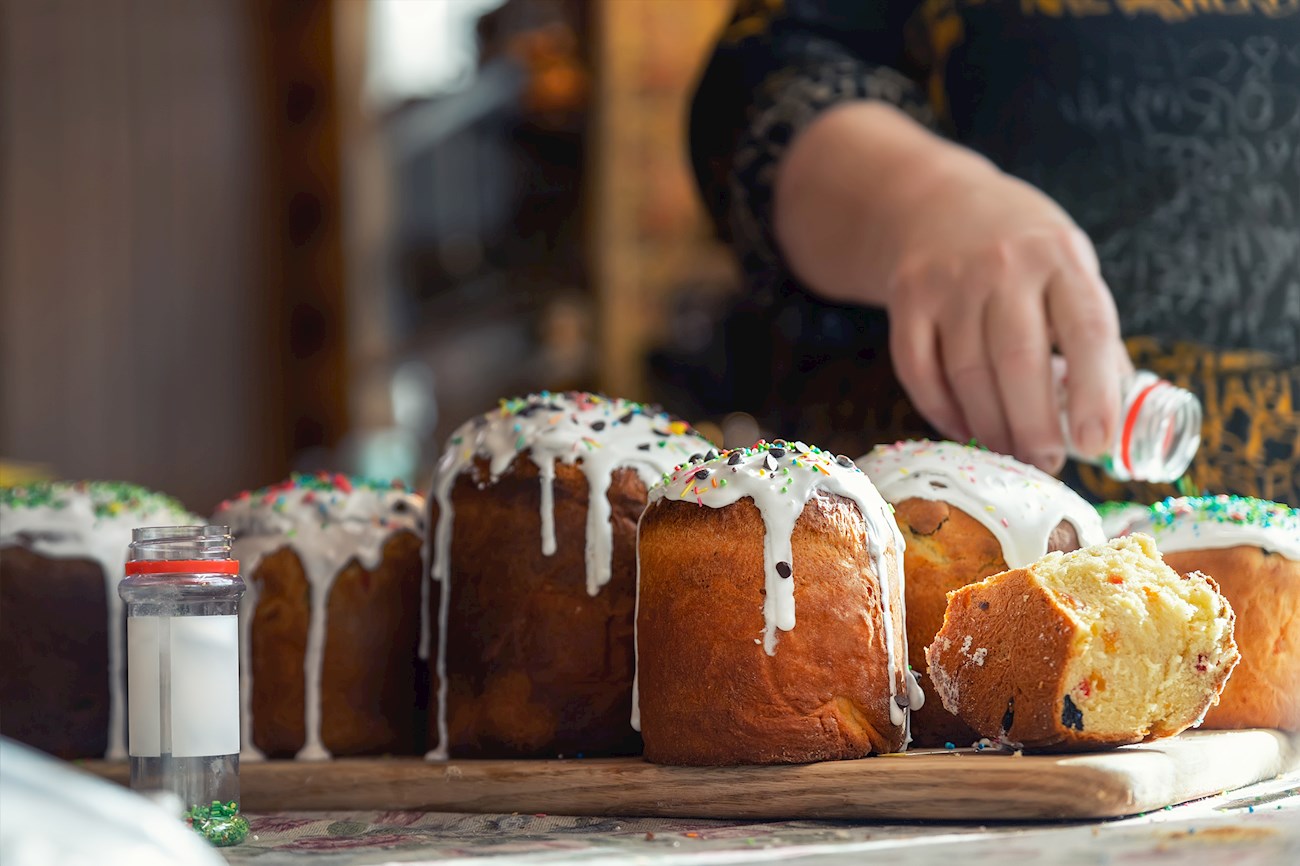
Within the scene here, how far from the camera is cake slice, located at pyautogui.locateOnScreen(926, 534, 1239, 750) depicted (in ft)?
→ 3.18

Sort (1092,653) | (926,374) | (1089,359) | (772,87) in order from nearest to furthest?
1. (1092,653)
2. (1089,359)
3. (926,374)
4. (772,87)

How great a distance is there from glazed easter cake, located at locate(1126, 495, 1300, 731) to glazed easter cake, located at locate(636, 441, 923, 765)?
0.28 metres

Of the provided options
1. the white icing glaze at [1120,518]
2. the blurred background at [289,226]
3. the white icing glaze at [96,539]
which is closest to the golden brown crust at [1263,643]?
the white icing glaze at [1120,518]

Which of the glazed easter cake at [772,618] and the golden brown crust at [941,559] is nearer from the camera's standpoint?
the glazed easter cake at [772,618]

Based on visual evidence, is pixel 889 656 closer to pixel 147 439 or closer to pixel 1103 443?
pixel 1103 443

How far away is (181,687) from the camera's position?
102 centimetres

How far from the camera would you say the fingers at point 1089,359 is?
1.27 metres

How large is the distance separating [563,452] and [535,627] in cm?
15

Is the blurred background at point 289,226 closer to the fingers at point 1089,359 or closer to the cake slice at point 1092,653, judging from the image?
the fingers at point 1089,359

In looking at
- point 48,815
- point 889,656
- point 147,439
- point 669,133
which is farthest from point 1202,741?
point 147,439

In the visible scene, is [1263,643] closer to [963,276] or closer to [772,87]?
[963,276]

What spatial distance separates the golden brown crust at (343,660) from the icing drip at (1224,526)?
677 mm

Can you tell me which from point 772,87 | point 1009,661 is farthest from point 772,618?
point 772,87

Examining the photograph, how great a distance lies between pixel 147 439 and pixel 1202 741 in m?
4.30
